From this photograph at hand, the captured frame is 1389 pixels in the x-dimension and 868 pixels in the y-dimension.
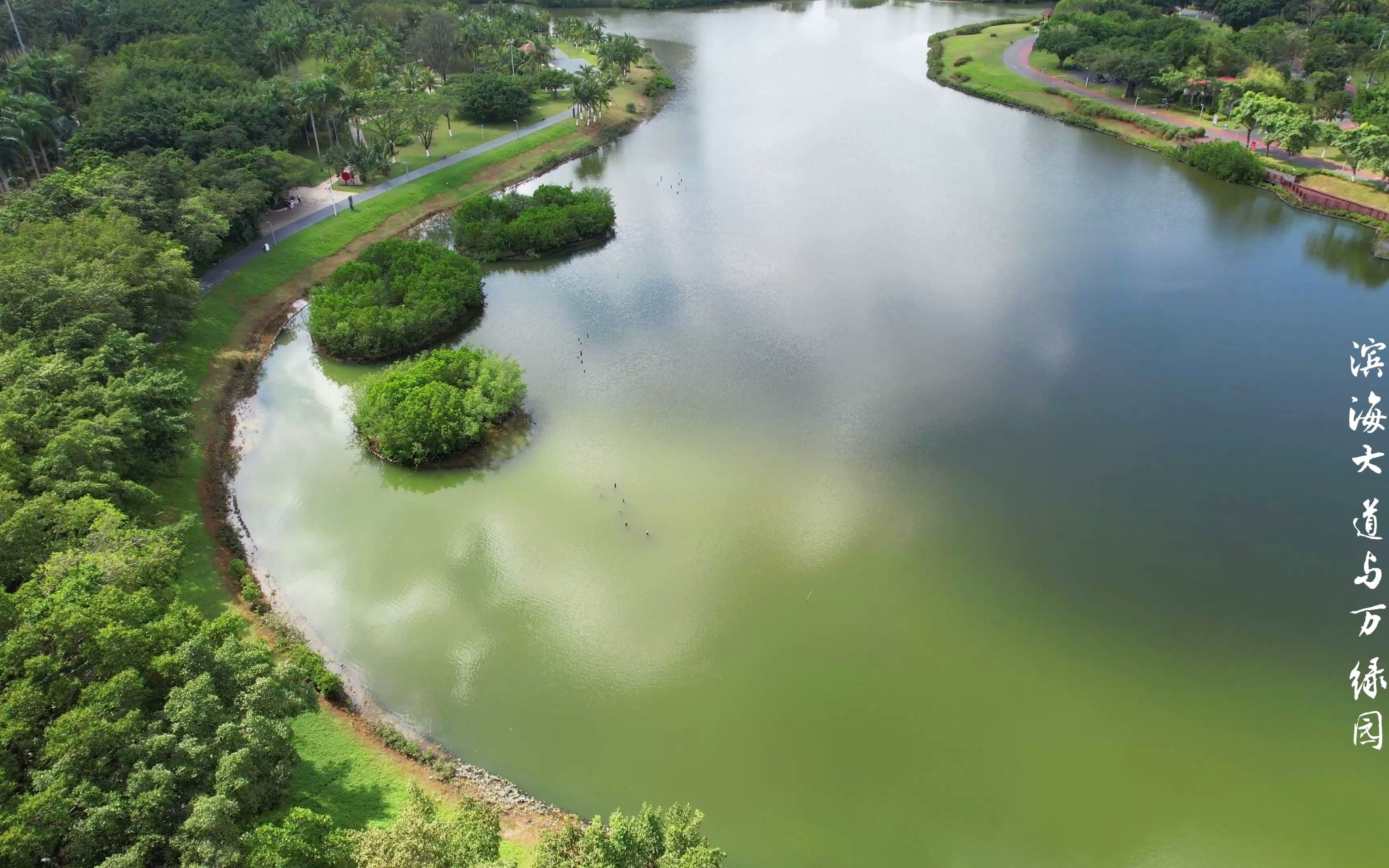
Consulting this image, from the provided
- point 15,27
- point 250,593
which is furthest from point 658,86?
point 250,593

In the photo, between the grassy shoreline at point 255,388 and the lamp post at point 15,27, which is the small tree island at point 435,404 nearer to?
the grassy shoreline at point 255,388

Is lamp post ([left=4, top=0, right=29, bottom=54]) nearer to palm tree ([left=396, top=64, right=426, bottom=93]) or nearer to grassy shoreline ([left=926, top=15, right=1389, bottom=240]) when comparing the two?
palm tree ([left=396, top=64, right=426, bottom=93])

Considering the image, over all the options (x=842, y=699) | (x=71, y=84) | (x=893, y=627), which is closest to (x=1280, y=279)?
(x=893, y=627)

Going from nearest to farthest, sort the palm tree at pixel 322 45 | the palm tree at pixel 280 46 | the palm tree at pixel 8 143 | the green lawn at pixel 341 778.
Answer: the green lawn at pixel 341 778
the palm tree at pixel 8 143
the palm tree at pixel 280 46
the palm tree at pixel 322 45

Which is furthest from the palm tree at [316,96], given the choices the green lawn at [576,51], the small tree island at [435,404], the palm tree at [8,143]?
the green lawn at [576,51]

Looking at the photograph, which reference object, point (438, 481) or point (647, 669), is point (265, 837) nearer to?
point (647, 669)

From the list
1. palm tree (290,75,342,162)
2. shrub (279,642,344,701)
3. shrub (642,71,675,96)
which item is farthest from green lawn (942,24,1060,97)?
shrub (279,642,344,701)
